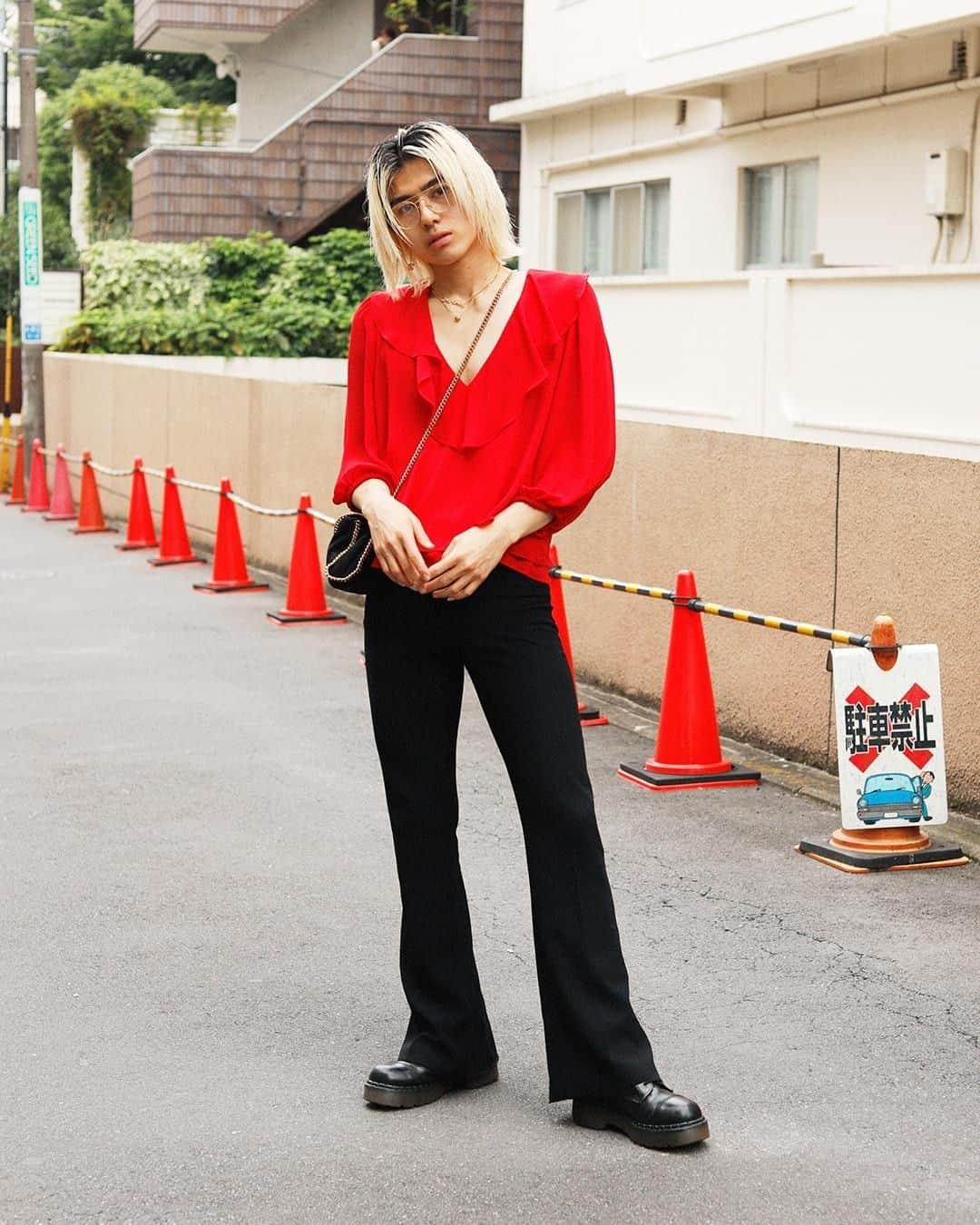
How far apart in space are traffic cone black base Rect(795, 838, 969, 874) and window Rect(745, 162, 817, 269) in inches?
442

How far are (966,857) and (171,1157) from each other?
364 centimetres

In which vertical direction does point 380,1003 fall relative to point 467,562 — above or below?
below

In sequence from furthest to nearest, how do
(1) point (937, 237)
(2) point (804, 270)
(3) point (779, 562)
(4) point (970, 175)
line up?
(1) point (937, 237)
(4) point (970, 175)
(2) point (804, 270)
(3) point (779, 562)

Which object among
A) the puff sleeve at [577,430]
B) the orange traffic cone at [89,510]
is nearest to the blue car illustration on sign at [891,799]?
the puff sleeve at [577,430]

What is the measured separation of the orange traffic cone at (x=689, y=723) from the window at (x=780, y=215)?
382 inches

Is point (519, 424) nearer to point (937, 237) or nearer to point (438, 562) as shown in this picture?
point (438, 562)

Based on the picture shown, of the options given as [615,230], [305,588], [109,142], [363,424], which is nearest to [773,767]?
[363,424]

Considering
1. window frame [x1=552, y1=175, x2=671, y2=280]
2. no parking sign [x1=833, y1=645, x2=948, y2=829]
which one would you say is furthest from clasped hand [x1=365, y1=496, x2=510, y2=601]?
window frame [x1=552, y1=175, x2=671, y2=280]

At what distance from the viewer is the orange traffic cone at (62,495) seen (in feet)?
73.2

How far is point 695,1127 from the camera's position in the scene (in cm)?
422

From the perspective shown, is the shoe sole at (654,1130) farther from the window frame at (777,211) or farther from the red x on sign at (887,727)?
the window frame at (777,211)

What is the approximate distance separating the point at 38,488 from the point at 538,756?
20.3 metres

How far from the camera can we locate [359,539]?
14.1ft

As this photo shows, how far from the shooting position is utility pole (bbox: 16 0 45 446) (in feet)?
84.3
